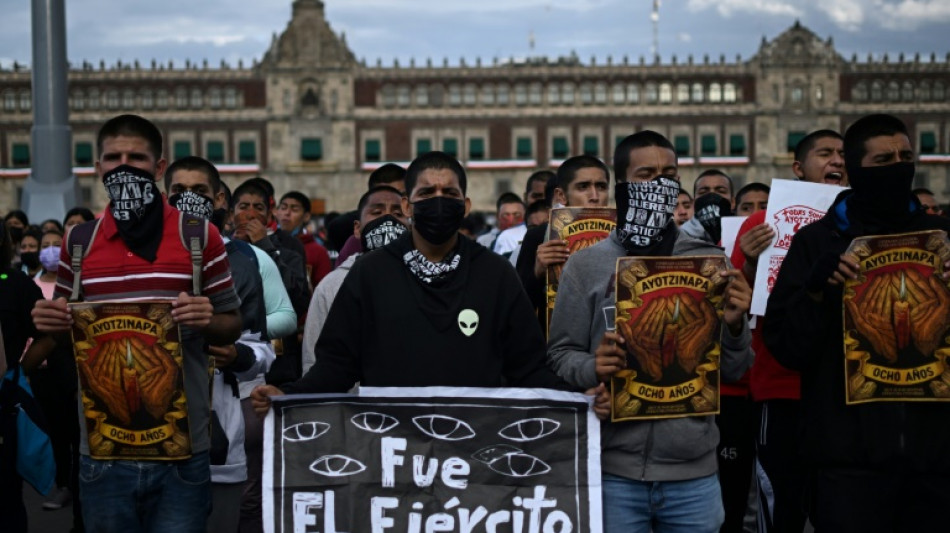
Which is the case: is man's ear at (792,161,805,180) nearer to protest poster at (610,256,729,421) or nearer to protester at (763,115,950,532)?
protester at (763,115,950,532)

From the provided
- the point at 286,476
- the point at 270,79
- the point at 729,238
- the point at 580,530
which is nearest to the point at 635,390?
the point at 580,530

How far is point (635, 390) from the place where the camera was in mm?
3639

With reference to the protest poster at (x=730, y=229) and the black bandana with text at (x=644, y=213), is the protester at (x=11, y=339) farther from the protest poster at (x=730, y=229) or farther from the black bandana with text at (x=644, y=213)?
the protest poster at (x=730, y=229)

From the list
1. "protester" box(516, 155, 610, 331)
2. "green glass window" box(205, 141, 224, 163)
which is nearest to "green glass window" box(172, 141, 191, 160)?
"green glass window" box(205, 141, 224, 163)

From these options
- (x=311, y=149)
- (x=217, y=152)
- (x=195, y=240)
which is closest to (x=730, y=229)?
(x=195, y=240)

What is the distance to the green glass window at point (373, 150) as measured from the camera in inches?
2317

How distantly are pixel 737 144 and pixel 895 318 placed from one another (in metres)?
57.9

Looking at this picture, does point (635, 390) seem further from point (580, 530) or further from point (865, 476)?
point (865, 476)

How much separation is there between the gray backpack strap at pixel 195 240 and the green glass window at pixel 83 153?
58.9m

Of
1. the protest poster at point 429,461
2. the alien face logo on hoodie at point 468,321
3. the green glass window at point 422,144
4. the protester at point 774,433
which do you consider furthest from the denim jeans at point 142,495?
the green glass window at point 422,144

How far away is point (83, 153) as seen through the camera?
59188mm

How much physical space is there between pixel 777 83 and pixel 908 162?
58586 mm

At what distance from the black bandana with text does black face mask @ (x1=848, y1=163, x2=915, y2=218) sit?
693mm

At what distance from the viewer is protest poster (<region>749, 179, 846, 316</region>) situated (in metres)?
5.05
